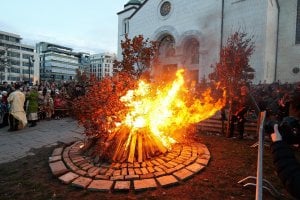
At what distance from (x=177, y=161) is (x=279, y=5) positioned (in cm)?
2668

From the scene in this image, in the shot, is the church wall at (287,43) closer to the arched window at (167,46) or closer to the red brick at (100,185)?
the arched window at (167,46)

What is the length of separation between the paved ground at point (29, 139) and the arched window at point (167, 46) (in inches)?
936

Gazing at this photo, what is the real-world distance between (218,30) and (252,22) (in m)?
3.74

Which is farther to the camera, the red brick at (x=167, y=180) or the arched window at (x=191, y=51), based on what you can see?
the arched window at (x=191, y=51)

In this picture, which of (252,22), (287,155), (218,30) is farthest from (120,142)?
(218,30)

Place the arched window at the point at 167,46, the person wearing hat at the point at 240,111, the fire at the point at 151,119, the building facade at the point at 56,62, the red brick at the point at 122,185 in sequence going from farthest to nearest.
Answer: the building facade at the point at 56,62 → the arched window at the point at 167,46 → the person wearing hat at the point at 240,111 → the fire at the point at 151,119 → the red brick at the point at 122,185

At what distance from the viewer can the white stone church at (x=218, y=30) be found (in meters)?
23.9

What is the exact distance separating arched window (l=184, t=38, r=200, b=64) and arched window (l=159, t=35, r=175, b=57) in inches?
80.1

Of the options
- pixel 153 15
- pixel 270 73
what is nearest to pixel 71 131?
pixel 270 73

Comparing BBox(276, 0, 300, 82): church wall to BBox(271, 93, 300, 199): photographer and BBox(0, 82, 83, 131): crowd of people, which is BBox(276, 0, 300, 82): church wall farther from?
BBox(271, 93, 300, 199): photographer

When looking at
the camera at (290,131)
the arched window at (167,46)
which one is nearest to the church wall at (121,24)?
the arched window at (167,46)

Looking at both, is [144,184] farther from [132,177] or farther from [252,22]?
[252,22]

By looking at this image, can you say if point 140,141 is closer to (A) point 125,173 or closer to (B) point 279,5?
(A) point 125,173

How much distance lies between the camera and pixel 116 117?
5.88 meters
